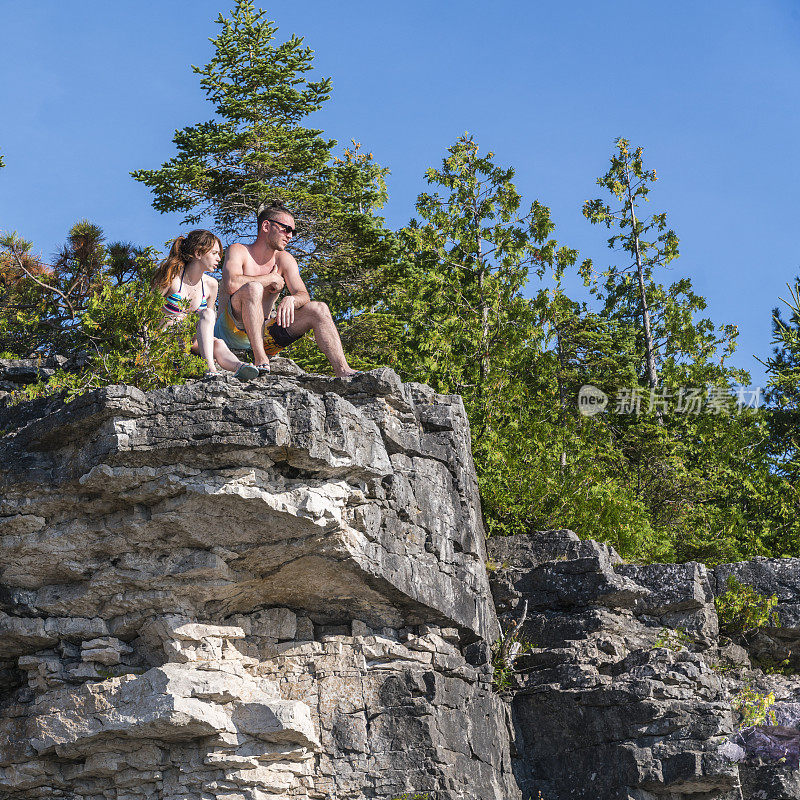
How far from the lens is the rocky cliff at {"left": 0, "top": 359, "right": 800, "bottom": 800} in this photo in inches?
390

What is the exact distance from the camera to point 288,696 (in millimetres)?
10570

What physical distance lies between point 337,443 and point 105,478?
2.15 meters

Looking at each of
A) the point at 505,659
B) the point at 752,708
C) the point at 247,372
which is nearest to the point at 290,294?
the point at 247,372

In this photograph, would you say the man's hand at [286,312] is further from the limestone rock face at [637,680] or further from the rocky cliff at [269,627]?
the limestone rock face at [637,680]

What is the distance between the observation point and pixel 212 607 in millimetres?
10523

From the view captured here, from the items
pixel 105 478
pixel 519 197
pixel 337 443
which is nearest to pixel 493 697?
pixel 337 443

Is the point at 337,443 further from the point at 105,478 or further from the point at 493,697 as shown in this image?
the point at 493,697

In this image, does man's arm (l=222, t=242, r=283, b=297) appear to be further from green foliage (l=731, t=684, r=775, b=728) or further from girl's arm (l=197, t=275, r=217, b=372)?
green foliage (l=731, t=684, r=775, b=728)

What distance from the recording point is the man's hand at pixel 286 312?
1202 cm

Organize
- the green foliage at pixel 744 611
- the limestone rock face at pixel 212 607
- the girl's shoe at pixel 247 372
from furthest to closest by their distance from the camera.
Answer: the green foliage at pixel 744 611 → the girl's shoe at pixel 247 372 → the limestone rock face at pixel 212 607

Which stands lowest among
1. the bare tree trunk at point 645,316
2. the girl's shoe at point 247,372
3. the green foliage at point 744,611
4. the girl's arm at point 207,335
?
the green foliage at point 744,611

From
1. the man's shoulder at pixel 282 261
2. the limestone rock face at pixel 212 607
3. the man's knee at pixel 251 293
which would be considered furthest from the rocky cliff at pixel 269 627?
the man's shoulder at pixel 282 261

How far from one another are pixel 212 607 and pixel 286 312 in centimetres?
339

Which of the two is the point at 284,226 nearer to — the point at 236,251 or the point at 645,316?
the point at 236,251
